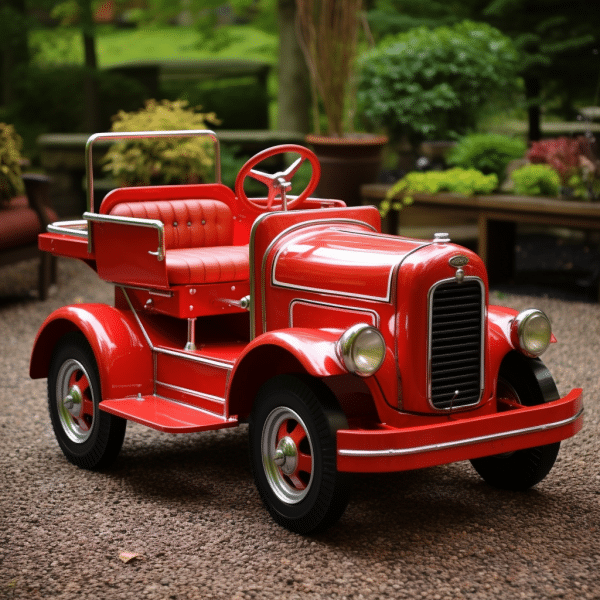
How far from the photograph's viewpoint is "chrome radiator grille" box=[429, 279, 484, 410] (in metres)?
3.74

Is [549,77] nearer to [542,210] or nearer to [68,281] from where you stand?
[542,210]

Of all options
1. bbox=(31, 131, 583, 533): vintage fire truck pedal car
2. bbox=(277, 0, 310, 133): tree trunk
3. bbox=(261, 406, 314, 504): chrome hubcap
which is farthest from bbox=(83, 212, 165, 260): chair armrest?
bbox=(277, 0, 310, 133): tree trunk

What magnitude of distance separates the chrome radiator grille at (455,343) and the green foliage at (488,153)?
5.30 meters

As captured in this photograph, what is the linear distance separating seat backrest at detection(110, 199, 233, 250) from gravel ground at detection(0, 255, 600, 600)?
3.39 feet

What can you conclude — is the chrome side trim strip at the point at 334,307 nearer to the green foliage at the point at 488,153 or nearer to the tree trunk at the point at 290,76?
the green foliage at the point at 488,153

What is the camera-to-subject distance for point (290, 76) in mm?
13172

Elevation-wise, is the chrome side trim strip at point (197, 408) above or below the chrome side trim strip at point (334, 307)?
below

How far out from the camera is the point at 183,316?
447 centimetres

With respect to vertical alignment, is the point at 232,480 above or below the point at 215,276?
below

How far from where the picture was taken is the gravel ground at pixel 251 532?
338cm

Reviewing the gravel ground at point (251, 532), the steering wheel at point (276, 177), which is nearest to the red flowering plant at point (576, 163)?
the gravel ground at point (251, 532)

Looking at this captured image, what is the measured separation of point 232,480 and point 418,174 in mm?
5068

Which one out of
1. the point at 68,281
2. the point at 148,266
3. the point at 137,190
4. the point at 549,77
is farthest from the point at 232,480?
the point at 549,77

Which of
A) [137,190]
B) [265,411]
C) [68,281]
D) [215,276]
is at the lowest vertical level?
[68,281]
